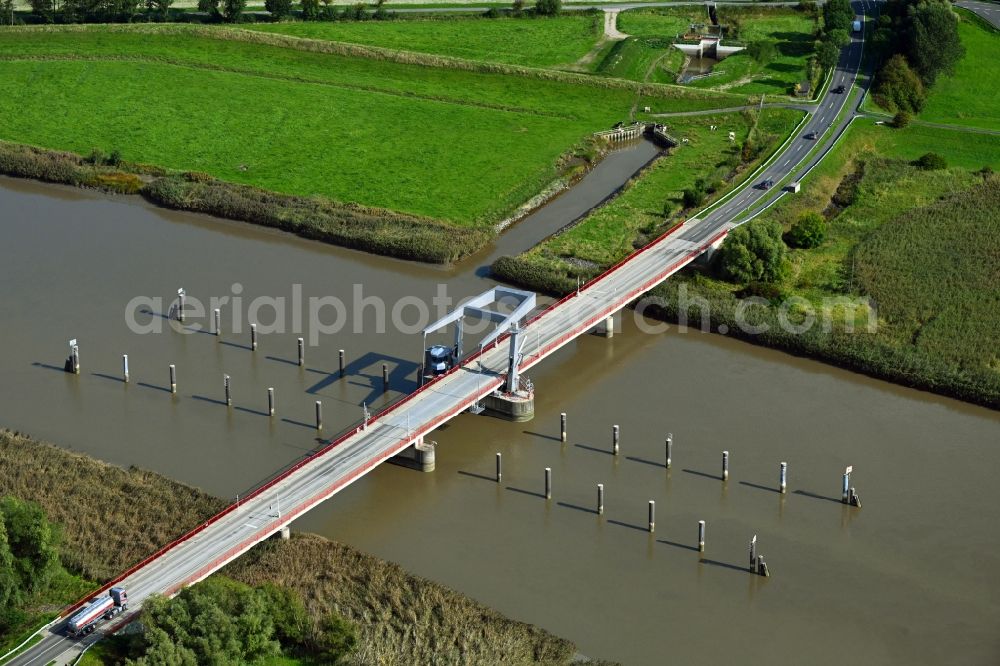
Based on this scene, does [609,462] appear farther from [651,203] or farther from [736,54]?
[736,54]

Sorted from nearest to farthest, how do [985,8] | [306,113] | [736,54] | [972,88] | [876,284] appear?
[876,284] < [306,113] < [972,88] < [736,54] < [985,8]

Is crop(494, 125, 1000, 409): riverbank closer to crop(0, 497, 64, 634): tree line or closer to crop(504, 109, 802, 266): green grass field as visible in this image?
crop(504, 109, 802, 266): green grass field

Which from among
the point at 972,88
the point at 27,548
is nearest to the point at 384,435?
the point at 27,548

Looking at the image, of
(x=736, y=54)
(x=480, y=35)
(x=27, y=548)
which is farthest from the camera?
(x=480, y=35)

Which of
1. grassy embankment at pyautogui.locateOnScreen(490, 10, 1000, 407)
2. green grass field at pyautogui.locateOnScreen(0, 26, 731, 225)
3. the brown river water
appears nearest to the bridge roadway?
the brown river water

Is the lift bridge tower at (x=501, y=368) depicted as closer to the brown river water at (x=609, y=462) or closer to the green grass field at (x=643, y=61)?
the brown river water at (x=609, y=462)
